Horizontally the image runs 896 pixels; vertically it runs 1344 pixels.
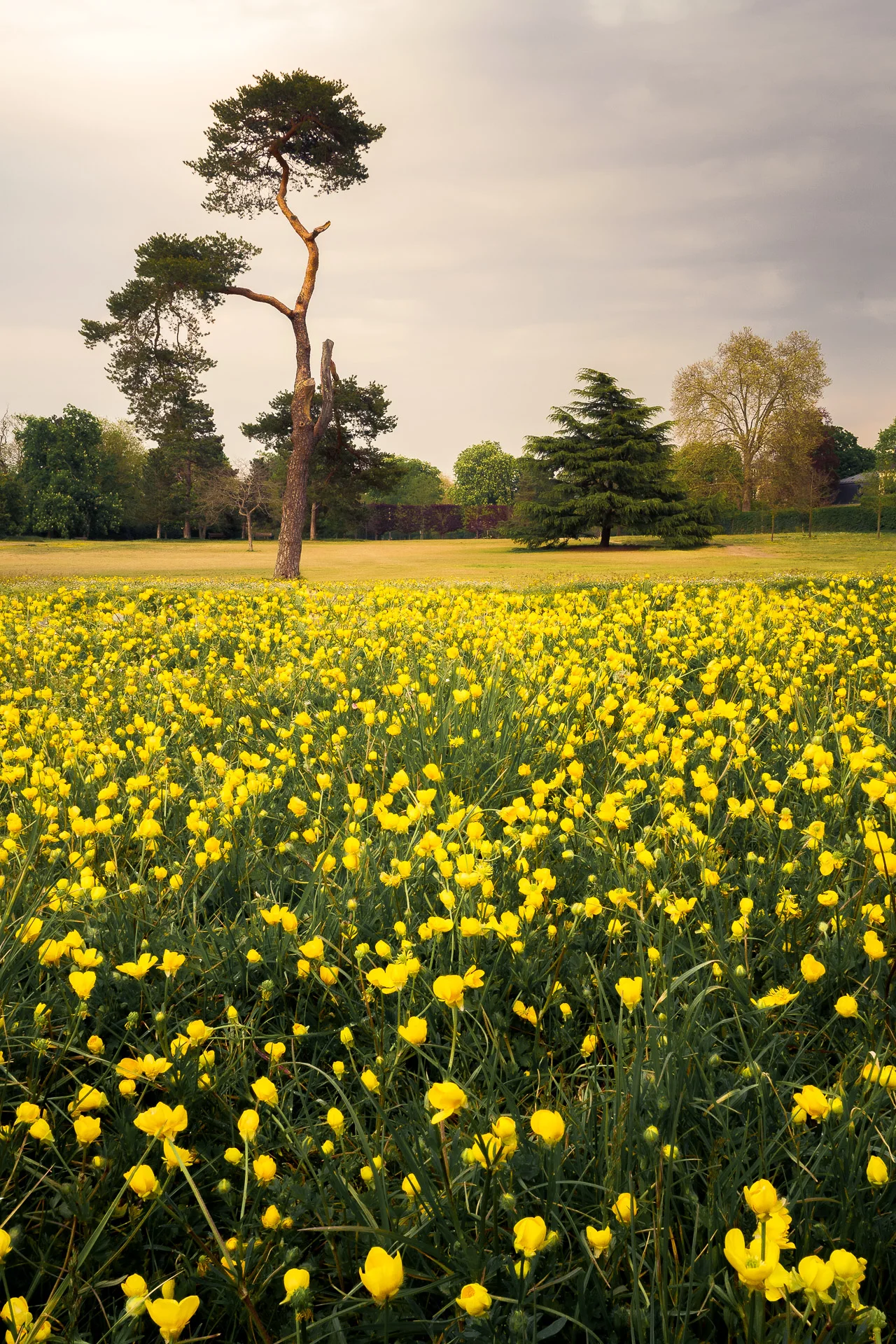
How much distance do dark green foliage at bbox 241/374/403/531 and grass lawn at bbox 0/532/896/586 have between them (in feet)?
9.16

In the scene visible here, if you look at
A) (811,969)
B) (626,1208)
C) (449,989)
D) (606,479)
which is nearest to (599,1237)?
(626,1208)

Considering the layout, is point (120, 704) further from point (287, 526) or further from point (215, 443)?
point (215, 443)

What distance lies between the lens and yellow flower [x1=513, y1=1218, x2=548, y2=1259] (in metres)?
0.93

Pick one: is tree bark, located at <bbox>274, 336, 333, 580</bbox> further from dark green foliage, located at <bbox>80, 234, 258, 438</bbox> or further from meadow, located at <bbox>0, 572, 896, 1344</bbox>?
meadow, located at <bbox>0, 572, 896, 1344</bbox>

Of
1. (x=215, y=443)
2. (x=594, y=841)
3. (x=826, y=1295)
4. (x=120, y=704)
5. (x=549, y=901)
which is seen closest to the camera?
(x=826, y=1295)

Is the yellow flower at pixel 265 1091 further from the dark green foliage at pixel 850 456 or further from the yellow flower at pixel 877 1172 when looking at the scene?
the dark green foliage at pixel 850 456

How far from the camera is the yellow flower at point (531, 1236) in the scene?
93 centimetres

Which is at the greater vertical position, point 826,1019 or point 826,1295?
point 826,1295

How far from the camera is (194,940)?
2.03 meters

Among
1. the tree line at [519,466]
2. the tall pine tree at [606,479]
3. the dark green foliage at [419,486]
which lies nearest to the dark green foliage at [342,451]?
the tree line at [519,466]

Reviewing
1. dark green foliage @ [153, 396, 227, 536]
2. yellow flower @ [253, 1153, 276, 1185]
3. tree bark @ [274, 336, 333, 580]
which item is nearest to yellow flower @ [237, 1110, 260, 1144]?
yellow flower @ [253, 1153, 276, 1185]

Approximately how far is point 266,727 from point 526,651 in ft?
6.40

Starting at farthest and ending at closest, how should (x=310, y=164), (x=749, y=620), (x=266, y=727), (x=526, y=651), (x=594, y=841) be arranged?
(x=310, y=164)
(x=749, y=620)
(x=526, y=651)
(x=266, y=727)
(x=594, y=841)

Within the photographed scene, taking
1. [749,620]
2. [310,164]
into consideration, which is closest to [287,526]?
[310,164]
